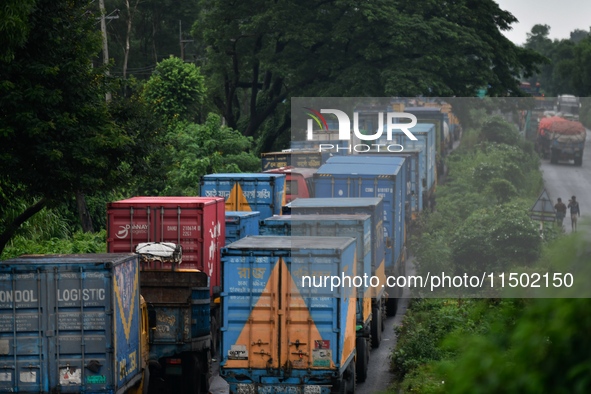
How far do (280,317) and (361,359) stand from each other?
4.32 metres

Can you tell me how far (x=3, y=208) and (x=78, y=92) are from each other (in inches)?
114

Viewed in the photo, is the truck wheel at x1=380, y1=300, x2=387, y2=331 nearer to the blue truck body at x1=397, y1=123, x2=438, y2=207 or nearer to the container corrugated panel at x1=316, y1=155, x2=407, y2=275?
the container corrugated panel at x1=316, y1=155, x2=407, y2=275

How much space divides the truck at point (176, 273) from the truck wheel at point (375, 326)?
3.62 m

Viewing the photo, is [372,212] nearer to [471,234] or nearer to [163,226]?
[471,234]

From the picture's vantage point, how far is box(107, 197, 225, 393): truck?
1678 centimetres

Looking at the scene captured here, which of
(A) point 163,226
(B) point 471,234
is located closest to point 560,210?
(B) point 471,234

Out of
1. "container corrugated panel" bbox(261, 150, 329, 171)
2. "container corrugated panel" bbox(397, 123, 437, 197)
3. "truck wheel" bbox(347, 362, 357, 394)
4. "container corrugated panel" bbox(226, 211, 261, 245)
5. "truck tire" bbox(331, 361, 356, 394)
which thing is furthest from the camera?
"container corrugated panel" bbox(261, 150, 329, 171)

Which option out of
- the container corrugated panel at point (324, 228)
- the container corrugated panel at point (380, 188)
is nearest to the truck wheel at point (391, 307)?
the container corrugated panel at point (380, 188)

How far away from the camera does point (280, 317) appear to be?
49.2ft

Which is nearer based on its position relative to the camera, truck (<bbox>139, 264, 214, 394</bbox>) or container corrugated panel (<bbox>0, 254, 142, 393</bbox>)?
container corrugated panel (<bbox>0, 254, 142, 393</bbox>)

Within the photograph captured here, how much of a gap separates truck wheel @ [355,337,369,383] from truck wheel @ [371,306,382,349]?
102 inches

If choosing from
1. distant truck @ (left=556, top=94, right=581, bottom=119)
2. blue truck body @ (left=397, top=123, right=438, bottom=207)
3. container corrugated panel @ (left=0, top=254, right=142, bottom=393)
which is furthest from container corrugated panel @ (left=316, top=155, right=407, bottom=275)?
container corrugated panel @ (left=0, top=254, right=142, bottom=393)

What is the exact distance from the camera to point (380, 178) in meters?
23.8

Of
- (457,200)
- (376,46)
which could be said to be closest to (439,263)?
(457,200)
